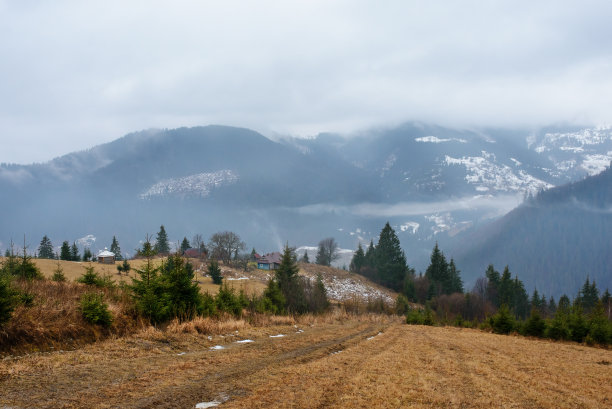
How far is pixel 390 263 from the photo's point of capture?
116 metres

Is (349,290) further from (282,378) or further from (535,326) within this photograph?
(282,378)

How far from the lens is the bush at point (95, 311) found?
1279 centimetres

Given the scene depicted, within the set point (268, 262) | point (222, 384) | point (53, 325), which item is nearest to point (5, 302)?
point (53, 325)

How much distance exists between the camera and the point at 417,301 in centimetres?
9900

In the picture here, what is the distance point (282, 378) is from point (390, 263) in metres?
112

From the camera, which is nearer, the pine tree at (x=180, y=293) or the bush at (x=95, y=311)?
the bush at (x=95, y=311)

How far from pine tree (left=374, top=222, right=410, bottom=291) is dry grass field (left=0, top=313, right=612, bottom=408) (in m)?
103

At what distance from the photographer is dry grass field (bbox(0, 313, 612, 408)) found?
288 inches

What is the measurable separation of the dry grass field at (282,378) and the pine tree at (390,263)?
103 m

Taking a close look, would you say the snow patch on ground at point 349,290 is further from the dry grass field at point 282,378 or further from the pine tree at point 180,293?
the dry grass field at point 282,378

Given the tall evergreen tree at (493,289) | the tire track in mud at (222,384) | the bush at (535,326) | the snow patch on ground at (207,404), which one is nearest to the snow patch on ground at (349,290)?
the tall evergreen tree at (493,289)

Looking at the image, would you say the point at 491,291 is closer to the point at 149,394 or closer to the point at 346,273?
the point at 346,273

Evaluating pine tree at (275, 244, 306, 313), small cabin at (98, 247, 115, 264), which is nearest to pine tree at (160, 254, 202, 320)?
pine tree at (275, 244, 306, 313)

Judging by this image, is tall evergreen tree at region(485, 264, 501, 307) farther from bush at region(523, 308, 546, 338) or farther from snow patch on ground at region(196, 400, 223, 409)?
snow patch on ground at region(196, 400, 223, 409)
